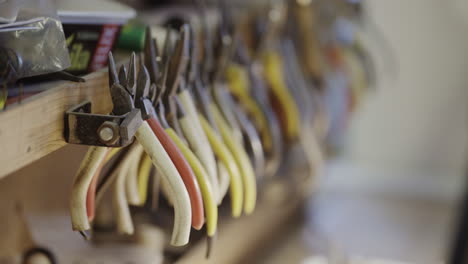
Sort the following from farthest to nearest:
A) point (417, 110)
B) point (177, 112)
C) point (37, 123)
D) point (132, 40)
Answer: point (417, 110) < point (132, 40) < point (177, 112) < point (37, 123)

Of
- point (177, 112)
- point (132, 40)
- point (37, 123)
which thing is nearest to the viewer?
point (37, 123)

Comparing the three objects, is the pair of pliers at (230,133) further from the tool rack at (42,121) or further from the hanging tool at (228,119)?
the tool rack at (42,121)

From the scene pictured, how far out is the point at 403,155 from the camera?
2723 mm

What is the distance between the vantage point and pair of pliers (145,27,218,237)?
0.75 meters

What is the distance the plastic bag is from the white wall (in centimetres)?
196

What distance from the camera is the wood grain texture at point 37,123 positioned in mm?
565

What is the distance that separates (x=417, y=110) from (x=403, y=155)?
230 mm

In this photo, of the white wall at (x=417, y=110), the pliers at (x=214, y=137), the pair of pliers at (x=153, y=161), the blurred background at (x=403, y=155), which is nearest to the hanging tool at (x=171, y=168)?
the pair of pliers at (x=153, y=161)

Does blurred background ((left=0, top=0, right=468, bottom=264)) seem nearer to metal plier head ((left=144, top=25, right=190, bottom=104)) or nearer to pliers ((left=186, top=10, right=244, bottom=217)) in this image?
pliers ((left=186, top=10, right=244, bottom=217))

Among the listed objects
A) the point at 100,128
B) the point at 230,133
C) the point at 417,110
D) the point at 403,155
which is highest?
the point at 100,128

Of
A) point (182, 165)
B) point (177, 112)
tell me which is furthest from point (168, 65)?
point (182, 165)

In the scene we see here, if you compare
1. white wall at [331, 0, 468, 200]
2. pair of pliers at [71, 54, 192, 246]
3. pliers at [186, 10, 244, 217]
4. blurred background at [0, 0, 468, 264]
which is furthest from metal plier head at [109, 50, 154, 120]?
white wall at [331, 0, 468, 200]

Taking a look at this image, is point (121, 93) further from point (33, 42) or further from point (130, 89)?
point (33, 42)

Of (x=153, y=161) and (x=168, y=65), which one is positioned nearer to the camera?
(x=153, y=161)
